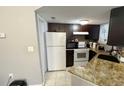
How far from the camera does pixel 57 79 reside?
3.80 meters

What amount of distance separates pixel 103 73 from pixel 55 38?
272 centimetres

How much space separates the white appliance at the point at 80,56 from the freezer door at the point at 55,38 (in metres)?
0.79

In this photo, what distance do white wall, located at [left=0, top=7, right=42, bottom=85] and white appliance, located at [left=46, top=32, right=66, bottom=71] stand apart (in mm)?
1557

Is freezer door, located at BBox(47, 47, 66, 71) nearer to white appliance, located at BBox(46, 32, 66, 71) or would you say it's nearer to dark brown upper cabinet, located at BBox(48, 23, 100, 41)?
white appliance, located at BBox(46, 32, 66, 71)

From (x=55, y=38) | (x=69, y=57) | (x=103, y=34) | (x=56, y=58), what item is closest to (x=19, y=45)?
(x=55, y=38)

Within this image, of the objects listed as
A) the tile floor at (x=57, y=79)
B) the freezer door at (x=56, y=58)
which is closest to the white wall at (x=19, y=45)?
the tile floor at (x=57, y=79)

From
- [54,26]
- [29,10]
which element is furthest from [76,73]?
[54,26]

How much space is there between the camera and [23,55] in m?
2.83

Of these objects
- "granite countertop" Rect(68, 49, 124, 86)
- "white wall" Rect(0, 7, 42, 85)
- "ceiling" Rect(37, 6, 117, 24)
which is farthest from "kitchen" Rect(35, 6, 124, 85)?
"granite countertop" Rect(68, 49, 124, 86)

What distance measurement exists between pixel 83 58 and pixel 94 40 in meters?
1.16

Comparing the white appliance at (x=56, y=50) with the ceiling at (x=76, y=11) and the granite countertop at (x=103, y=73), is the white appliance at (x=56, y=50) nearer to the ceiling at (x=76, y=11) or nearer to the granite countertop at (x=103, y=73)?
the ceiling at (x=76, y=11)

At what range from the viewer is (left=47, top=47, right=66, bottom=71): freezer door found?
452cm

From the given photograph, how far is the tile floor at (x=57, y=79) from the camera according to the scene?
348cm

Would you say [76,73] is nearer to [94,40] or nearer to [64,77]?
[64,77]
